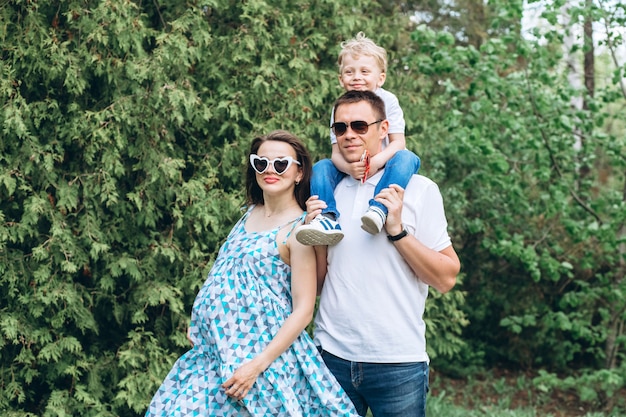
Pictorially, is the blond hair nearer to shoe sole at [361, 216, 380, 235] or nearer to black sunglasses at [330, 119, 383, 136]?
black sunglasses at [330, 119, 383, 136]

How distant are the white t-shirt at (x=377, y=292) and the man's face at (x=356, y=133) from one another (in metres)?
0.21

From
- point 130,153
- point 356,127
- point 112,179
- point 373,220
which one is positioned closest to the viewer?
point 373,220

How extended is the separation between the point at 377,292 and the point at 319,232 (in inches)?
12.3

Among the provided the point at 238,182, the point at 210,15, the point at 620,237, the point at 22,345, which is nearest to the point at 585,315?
the point at 620,237

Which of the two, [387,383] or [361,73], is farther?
[361,73]

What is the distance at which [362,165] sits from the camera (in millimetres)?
2857

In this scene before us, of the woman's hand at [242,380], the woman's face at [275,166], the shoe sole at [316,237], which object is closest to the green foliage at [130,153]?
the woman's face at [275,166]

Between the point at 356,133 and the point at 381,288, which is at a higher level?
the point at 356,133

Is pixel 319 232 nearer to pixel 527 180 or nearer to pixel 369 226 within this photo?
pixel 369 226

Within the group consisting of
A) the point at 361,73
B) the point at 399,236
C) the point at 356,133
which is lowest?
the point at 399,236

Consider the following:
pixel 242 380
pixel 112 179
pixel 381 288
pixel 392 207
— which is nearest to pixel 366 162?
pixel 392 207

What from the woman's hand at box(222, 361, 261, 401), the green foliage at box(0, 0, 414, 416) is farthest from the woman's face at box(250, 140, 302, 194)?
the green foliage at box(0, 0, 414, 416)

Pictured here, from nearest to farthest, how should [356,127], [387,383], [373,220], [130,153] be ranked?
[373,220] < [387,383] < [356,127] < [130,153]

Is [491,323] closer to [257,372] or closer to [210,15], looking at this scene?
[210,15]
